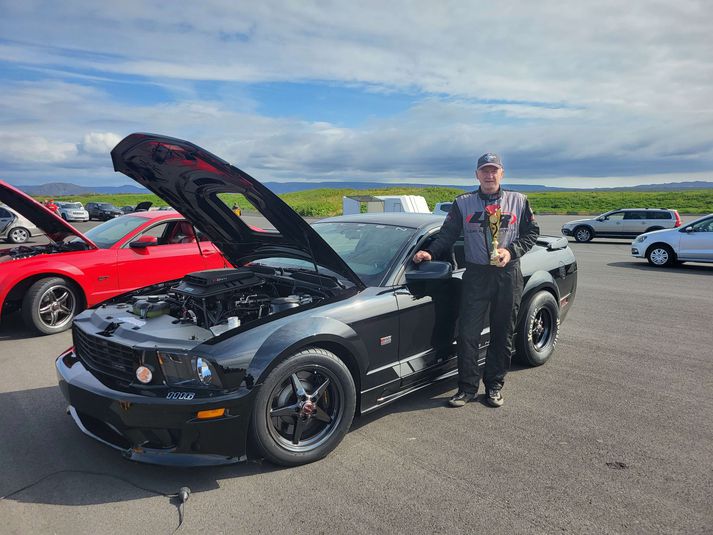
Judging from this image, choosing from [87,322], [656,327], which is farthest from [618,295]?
[87,322]

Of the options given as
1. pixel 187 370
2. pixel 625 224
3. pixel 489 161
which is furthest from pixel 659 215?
pixel 187 370

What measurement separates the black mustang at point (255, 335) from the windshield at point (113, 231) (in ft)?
10.2

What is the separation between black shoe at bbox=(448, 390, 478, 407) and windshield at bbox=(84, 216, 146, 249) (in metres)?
5.13

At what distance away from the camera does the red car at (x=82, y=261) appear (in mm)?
5973

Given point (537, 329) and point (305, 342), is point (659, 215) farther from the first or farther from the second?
point (305, 342)

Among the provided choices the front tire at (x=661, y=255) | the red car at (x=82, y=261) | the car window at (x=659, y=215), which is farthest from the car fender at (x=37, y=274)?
the car window at (x=659, y=215)

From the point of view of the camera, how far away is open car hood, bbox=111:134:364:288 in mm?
3361

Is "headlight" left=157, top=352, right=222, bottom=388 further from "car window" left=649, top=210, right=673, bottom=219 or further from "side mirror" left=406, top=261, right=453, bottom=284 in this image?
"car window" left=649, top=210, right=673, bottom=219

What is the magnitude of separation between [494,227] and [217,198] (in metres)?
2.18

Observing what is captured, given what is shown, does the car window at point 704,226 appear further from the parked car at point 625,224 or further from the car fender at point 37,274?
the car fender at point 37,274

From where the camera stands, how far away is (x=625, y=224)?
834 inches

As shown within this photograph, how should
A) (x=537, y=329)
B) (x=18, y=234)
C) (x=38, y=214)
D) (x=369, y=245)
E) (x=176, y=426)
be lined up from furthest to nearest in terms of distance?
(x=18, y=234)
(x=38, y=214)
(x=537, y=329)
(x=369, y=245)
(x=176, y=426)

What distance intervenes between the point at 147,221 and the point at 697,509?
6.82 meters

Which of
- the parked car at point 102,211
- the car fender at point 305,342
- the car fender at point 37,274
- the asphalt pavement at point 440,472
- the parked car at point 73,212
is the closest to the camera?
the asphalt pavement at point 440,472
